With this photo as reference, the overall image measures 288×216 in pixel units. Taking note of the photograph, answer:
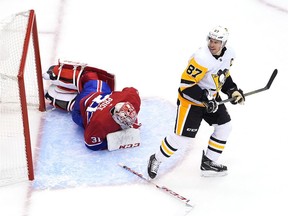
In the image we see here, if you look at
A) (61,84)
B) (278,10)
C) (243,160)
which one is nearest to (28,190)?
(61,84)

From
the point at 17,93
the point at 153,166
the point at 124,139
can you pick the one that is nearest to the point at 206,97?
the point at 153,166

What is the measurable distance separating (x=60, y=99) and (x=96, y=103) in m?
0.35

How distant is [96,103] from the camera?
3.33 m

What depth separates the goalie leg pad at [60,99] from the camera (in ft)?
11.7

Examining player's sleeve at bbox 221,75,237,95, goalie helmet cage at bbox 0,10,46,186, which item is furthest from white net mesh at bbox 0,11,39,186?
player's sleeve at bbox 221,75,237,95

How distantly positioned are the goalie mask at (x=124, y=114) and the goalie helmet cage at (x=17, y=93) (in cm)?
50

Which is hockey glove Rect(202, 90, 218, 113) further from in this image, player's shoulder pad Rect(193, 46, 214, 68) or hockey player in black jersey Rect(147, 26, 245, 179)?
player's shoulder pad Rect(193, 46, 214, 68)

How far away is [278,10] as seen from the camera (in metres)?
5.36

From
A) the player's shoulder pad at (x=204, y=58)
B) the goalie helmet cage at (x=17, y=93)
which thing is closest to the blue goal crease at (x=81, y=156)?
the goalie helmet cage at (x=17, y=93)

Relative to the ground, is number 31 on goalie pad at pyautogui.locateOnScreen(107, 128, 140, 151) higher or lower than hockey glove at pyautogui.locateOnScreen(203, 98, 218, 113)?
lower

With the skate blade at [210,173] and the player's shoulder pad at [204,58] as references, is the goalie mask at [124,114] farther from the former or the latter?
the player's shoulder pad at [204,58]

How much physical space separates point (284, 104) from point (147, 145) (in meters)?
1.09

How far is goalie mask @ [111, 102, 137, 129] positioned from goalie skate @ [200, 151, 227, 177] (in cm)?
44

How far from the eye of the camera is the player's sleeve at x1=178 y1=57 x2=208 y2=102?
106 inches
